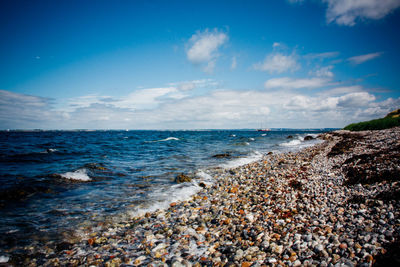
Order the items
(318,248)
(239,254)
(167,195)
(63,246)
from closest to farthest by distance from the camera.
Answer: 1. (318,248)
2. (239,254)
3. (63,246)
4. (167,195)

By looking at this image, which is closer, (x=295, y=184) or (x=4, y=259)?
(x=4, y=259)

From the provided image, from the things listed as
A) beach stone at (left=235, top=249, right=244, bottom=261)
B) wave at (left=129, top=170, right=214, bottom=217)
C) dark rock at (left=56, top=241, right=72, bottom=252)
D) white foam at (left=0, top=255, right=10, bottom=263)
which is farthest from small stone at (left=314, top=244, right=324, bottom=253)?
white foam at (left=0, top=255, right=10, bottom=263)

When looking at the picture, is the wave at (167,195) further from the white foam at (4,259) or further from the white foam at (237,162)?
the white foam at (237,162)

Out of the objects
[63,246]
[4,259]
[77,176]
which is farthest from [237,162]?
[4,259]

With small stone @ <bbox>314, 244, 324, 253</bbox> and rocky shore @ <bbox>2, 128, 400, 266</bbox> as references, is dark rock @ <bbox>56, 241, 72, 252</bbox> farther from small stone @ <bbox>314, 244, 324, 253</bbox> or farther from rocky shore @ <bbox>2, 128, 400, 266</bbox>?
small stone @ <bbox>314, 244, 324, 253</bbox>

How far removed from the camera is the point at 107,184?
1185 cm

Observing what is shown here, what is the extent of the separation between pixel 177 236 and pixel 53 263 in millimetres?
3160

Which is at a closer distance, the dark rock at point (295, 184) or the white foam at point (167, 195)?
the white foam at point (167, 195)

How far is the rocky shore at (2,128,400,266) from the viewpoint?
13.8ft

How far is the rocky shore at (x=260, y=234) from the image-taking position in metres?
4.21

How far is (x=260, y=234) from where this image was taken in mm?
Answer: 5203

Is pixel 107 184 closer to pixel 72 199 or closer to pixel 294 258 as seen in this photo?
pixel 72 199

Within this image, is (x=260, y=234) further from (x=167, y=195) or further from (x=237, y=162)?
(x=237, y=162)

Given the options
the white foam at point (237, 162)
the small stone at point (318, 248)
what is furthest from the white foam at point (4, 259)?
the white foam at point (237, 162)
